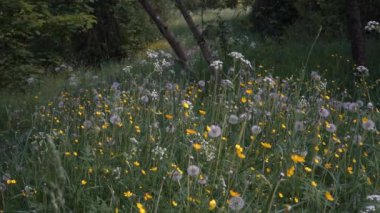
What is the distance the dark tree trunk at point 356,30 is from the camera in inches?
250

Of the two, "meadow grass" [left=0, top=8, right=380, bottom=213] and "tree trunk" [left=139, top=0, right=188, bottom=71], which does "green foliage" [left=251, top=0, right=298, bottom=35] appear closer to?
"tree trunk" [left=139, top=0, right=188, bottom=71]

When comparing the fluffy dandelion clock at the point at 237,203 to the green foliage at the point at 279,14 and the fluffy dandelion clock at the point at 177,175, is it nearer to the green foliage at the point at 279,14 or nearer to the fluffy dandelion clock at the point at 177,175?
the fluffy dandelion clock at the point at 177,175

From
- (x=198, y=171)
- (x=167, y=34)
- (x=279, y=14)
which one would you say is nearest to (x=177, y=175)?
(x=198, y=171)

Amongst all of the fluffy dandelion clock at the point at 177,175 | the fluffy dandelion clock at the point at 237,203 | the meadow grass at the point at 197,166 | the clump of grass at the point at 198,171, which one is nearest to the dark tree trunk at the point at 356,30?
the meadow grass at the point at 197,166

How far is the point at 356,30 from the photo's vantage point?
6449mm

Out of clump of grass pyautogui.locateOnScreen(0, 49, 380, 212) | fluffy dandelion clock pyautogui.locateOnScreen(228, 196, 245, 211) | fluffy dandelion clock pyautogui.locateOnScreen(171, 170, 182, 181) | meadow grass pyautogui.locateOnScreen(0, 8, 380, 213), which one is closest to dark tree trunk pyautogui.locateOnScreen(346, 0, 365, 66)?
meadow grass pyautogui.locateOnScreen(0, 8, 380, 213)

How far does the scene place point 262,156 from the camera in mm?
3475

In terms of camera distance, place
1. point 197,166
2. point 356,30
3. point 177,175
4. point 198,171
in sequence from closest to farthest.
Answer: point 198,171, point 177,175, point 197,166, point 356,30

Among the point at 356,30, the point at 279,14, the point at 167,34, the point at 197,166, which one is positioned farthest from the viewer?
the point at 279,14

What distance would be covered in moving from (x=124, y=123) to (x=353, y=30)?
12.7 feet

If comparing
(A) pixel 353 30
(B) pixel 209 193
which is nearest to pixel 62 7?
(A) pixel 353 30

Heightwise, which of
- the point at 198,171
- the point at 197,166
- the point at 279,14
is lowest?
the point at 279,14

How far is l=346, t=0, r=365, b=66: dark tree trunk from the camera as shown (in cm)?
634

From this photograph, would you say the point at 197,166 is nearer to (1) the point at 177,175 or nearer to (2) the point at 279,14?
(1) the point at 177,175
